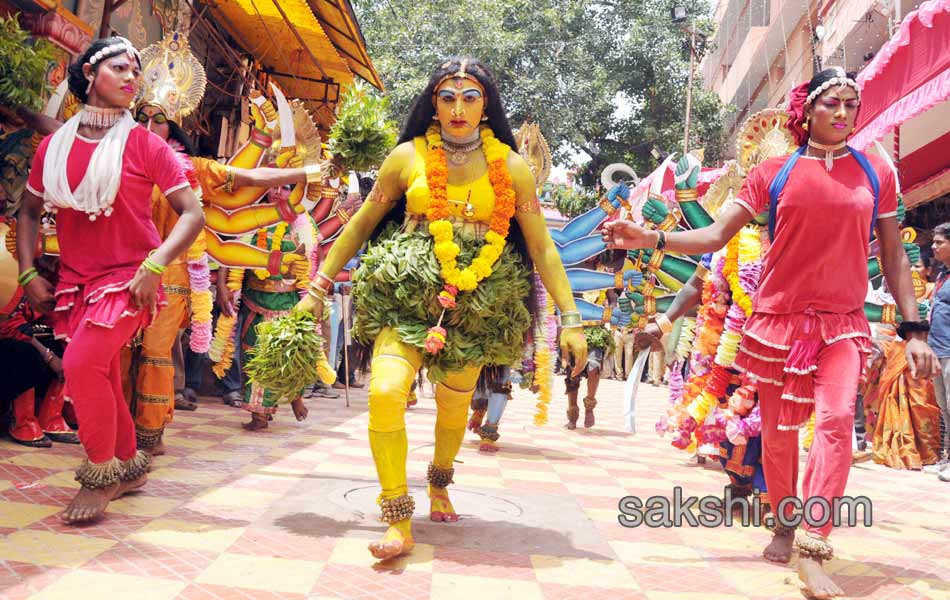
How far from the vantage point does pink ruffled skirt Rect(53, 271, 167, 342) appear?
3381mm

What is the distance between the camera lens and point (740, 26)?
102 ft

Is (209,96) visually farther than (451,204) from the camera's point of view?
Yes

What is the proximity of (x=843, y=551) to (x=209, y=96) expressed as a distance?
990cm

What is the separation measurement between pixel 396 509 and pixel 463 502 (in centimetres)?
121

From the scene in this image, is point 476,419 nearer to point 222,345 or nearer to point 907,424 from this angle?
point 222,345

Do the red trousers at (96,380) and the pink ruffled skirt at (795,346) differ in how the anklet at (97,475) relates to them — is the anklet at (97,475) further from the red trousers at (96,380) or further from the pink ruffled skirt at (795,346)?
the pink ruffled skirt at (795,346)

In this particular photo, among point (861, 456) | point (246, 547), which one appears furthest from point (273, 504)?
point (861, 456)

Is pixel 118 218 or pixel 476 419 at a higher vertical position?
pixel 118 218

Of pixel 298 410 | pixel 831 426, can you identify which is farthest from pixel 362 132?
pixel 298 410

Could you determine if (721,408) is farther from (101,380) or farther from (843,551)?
(101,380)

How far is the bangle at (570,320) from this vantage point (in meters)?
3.70

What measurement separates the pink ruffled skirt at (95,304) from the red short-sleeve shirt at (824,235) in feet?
9.06

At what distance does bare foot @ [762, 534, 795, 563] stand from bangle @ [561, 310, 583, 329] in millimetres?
1334

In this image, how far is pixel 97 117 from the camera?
3.60m
